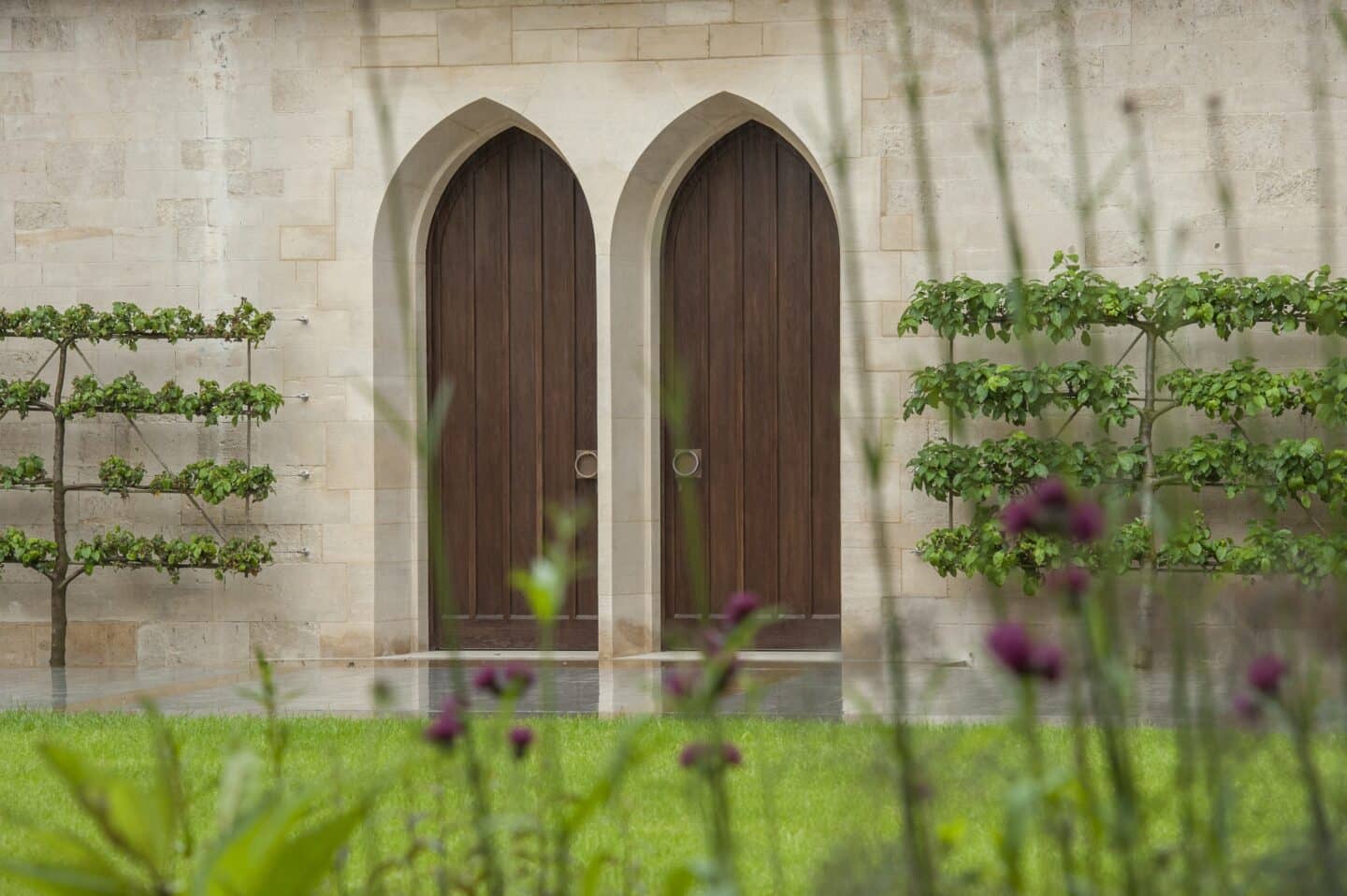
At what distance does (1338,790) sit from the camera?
1.54m

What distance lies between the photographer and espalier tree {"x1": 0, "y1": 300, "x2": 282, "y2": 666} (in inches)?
347

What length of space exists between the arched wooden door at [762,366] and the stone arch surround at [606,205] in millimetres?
180

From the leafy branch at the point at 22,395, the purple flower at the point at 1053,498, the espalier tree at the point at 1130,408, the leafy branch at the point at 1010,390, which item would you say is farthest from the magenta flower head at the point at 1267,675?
the leafy branch at the point at 22,395

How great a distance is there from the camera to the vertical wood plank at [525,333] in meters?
9.45

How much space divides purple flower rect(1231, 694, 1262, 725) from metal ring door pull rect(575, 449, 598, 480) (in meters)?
8.01

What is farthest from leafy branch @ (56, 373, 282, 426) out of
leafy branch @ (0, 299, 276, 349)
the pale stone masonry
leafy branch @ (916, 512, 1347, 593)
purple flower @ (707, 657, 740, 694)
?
purple flower @ (707, 657, 740, 694)

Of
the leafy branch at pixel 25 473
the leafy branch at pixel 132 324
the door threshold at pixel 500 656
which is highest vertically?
the leafy branch at pixel 132 324

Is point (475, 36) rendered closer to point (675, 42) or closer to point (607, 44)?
point (607, 44)

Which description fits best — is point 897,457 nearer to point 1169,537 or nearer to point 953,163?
point 953,163

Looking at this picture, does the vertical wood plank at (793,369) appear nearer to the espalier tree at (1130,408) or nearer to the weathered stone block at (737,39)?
the weathered stone block at (737,39)

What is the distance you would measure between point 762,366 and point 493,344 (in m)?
1.47

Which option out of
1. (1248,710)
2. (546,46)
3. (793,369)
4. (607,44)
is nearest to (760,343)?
(793,369)

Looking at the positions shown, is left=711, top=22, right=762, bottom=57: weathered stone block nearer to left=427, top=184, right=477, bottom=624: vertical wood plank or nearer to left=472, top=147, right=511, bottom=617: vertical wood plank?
left=472, top=147, right=511, bottom=617: vertical wood plank

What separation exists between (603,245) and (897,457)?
1.84 metres
